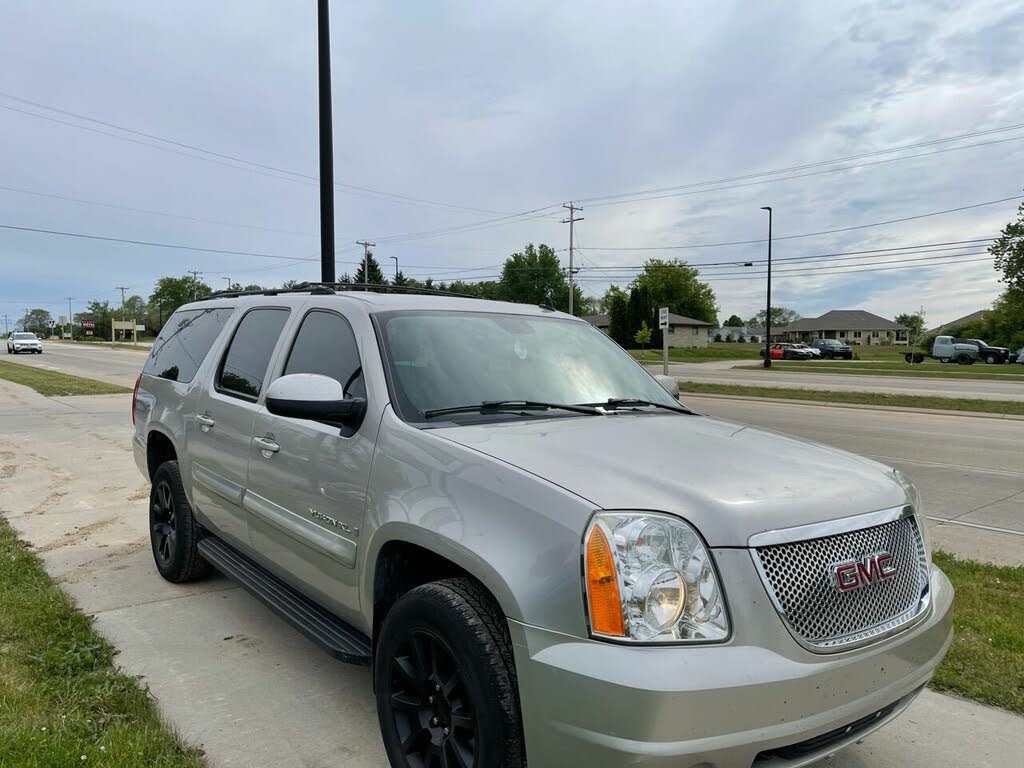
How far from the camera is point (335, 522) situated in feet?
9.61

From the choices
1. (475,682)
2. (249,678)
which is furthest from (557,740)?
(249,678)

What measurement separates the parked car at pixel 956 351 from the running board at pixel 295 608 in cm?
5724

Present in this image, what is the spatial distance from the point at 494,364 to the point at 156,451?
331 centimetres

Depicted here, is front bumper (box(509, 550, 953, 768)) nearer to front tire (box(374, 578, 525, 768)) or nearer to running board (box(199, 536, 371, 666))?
front tire (box(374, 578, 525, 768))

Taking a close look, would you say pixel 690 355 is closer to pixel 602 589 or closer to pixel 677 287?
pixel 677 287

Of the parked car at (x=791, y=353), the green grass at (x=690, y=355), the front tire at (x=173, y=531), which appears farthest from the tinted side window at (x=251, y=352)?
the parked car at (x=791, y=353)

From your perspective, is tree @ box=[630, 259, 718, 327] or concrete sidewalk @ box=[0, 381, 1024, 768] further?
tree @ box=[630, 259, 718, 327]

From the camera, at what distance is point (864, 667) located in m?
2.12

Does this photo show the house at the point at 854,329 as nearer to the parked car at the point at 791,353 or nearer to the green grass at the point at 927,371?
the parked car at the point at 791,353

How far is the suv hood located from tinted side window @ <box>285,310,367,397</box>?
2.40 ft

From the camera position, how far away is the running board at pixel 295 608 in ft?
9.46

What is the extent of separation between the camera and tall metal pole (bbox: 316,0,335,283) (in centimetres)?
1062

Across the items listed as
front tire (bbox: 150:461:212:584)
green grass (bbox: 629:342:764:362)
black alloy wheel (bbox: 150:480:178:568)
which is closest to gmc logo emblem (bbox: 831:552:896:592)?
front tire (bbox: 150:461:212:584)

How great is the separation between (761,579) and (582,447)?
28.0 inches
